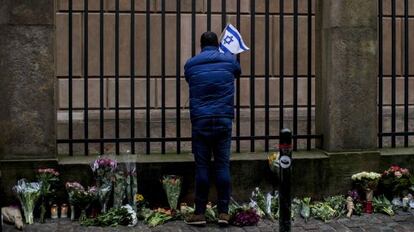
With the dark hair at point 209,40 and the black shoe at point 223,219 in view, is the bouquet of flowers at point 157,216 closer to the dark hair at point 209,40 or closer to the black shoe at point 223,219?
the black shoe at point 223,219

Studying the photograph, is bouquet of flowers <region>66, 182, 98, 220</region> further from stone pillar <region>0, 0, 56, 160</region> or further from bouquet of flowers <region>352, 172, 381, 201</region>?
bouquet of flowers <region>352, 172, 381, 201</region>

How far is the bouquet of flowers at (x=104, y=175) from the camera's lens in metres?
8.27

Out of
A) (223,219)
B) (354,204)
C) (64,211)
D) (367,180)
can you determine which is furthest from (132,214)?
(367,180)

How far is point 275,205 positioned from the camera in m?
8.61

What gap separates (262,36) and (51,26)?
427 cm

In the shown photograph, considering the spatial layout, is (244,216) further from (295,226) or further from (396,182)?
(396,182)

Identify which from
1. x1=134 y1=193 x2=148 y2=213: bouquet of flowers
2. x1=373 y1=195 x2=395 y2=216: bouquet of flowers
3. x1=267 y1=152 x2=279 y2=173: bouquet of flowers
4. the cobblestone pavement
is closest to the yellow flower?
x1=134 y1=193 x2=148 y2=213: bouquet of flowers

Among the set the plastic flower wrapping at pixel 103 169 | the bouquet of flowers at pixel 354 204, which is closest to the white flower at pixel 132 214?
the plastic flower wrapping at pixel 103 169

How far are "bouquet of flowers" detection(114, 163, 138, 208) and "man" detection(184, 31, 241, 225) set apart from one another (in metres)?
0.80

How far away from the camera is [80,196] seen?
26.6 feet

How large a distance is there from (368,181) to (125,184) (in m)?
2.89

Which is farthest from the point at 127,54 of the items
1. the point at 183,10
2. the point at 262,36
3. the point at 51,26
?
the point at 51,26

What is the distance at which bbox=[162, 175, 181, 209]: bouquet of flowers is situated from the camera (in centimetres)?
846

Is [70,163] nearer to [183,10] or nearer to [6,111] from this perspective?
[6,111]
